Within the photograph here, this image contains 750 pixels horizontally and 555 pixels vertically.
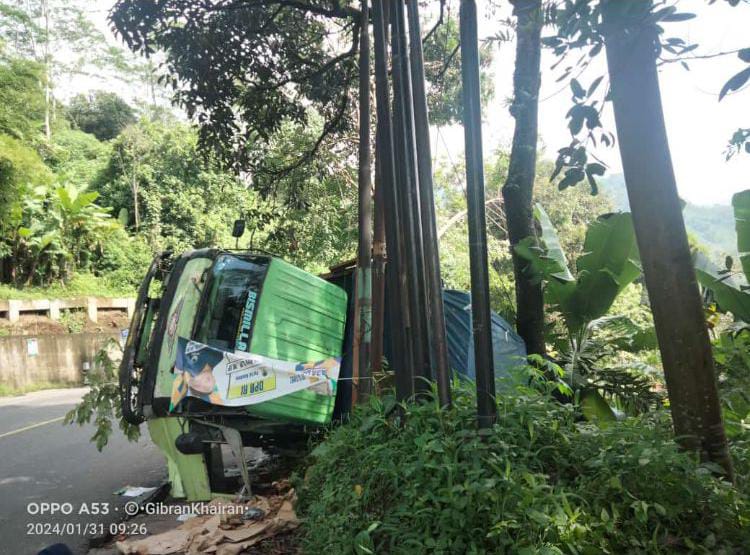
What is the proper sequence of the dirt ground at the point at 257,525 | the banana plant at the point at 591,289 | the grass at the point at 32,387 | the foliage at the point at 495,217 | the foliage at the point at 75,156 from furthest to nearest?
the foliage at the point at 75,156
the grass at the point at 32,387
the foliage at the point at 495,217
the banana plant at the point at 591,289
the dirt ground at the point at 257,525

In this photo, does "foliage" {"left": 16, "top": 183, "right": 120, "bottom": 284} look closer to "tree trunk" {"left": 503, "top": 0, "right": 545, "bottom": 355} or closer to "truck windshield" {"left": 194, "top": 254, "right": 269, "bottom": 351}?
"truck windshield" {"left": 194, "top": 254, "right": 269, "bottom": 351}

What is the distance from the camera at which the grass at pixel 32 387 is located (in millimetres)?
16891

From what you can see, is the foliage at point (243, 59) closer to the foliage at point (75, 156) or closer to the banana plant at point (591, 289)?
the banana plant at point (591, 289)

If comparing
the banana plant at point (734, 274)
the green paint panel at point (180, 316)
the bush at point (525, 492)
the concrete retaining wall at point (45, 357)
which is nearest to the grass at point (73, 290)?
the concrete retaining wall at point (45, 357)

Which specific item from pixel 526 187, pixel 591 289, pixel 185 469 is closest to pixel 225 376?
pixel 185 469

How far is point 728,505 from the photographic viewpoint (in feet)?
9.11

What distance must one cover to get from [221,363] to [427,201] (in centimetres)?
229

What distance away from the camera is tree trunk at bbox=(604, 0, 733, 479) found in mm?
3100

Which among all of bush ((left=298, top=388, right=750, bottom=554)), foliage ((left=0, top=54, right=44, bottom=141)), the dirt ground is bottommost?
the dirt ground

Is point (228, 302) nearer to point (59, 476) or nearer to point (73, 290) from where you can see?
point (59, 476)

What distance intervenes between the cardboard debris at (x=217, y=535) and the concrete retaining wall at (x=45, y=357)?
15.1m

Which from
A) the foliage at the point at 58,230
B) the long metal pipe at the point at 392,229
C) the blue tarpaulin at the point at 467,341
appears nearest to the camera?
the long metal pipe at the point at 392,229

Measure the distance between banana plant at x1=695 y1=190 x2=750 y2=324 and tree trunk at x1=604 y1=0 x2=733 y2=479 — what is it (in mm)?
1534
